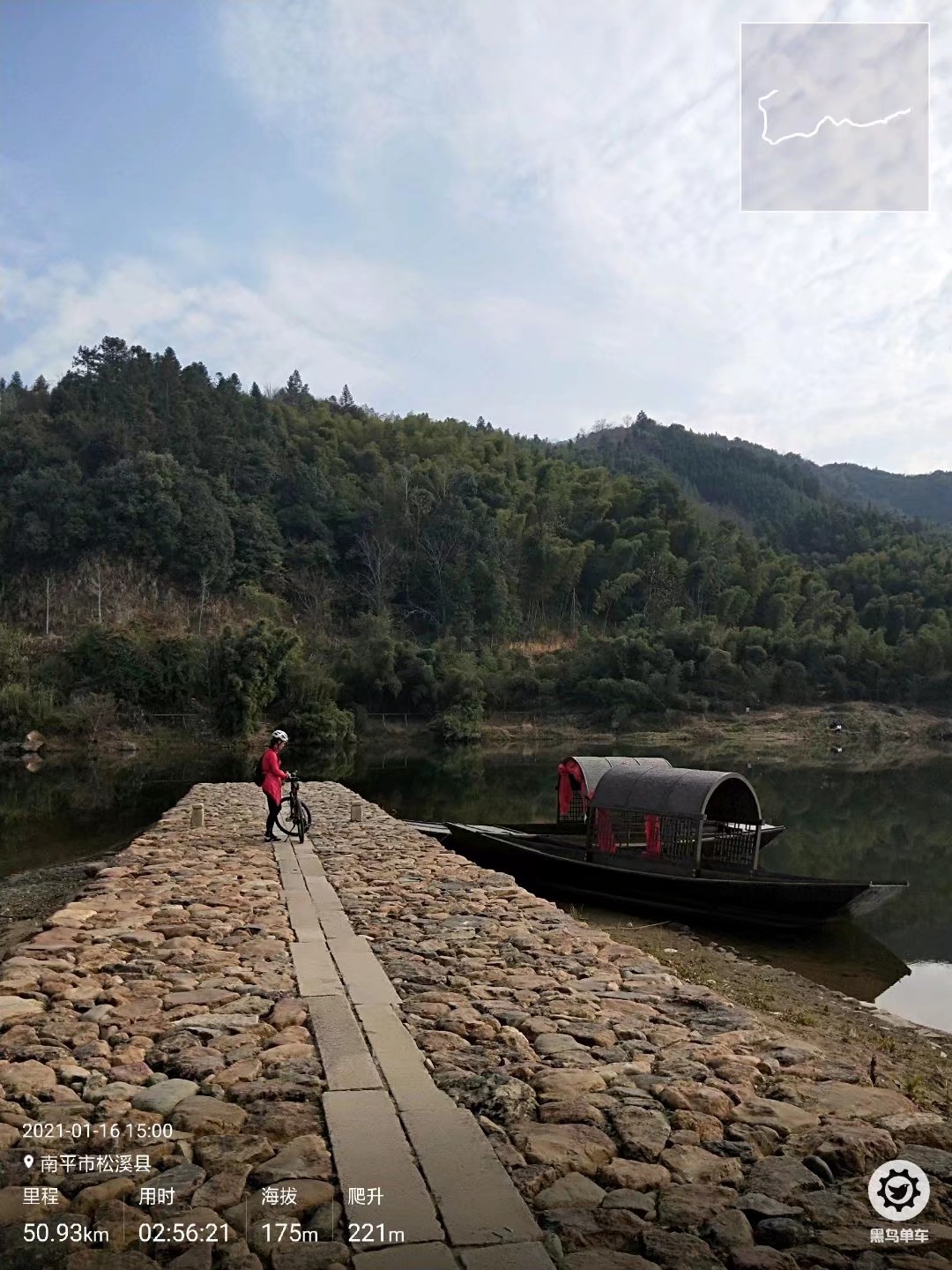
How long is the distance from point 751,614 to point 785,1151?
205ft

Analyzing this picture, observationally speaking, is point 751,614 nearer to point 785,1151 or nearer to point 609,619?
point 609,619

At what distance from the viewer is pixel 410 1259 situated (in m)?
3.04

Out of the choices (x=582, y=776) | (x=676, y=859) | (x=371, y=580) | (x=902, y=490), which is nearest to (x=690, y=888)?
(x=676, y=859)

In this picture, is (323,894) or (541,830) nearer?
(323,894)

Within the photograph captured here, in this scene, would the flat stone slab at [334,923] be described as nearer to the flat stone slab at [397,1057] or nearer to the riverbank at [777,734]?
the flat stone slab at [397,1057]

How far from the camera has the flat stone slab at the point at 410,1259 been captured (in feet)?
9.84

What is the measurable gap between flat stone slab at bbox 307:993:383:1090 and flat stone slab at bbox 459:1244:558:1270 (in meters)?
1.39

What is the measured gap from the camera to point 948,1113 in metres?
5.03

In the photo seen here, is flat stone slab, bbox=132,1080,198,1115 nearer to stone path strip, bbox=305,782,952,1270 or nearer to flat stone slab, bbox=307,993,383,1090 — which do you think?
flat stone slab, bbox=307,993,383,1090

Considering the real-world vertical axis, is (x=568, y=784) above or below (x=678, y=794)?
below

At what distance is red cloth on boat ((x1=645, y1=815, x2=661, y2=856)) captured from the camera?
44.7 feet

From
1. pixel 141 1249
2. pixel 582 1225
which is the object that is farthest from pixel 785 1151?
pixel 141 1249

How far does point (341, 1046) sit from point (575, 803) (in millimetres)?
12254

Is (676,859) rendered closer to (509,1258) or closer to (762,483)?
(509,1258)
